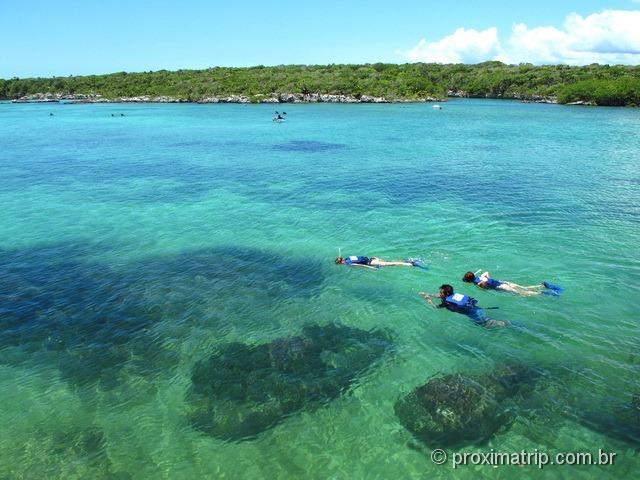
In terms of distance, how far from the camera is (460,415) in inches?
524

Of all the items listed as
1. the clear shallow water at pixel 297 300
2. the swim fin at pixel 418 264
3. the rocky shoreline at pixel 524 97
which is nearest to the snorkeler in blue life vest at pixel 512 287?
the clear shallow water at pixel 297 300

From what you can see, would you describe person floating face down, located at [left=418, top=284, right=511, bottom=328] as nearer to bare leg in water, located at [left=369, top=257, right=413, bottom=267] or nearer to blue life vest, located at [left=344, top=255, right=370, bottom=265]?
bare leg in water, located at [left=369, top=257, right=413, bottom=267]

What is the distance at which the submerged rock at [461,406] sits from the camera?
42.0 ft

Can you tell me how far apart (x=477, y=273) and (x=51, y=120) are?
117 m

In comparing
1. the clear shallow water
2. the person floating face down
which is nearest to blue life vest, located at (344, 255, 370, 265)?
the clear shallow water

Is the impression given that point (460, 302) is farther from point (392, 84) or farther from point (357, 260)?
point (392, 84)

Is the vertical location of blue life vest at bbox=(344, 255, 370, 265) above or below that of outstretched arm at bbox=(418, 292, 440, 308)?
above

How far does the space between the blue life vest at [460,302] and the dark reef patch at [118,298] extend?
6665 mm

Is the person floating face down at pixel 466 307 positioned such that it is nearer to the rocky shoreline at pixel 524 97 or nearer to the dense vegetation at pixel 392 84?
the dense vegetation at pixel 392 84

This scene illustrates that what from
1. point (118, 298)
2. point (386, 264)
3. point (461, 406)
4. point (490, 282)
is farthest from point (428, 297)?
point (118, 298)

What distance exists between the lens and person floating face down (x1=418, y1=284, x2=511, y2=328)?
720 inches

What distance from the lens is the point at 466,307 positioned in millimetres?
18719

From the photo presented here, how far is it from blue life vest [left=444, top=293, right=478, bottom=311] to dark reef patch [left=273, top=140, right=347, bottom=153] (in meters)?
44.3

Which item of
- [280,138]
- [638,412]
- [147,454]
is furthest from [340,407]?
[280,138]
